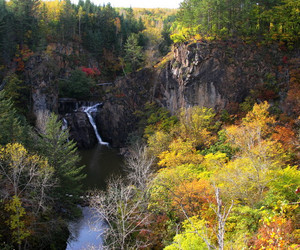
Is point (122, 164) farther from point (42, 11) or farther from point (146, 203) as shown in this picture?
point (42, 11)

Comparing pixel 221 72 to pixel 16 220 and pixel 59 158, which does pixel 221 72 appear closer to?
pixel 59 158

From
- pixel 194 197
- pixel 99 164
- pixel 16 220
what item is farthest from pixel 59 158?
pixel 99 164

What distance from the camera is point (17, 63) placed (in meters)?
46.1

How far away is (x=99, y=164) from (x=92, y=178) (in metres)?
5.07

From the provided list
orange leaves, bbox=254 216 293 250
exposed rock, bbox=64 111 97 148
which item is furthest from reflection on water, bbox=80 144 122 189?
orange leaves, bbox=254 216 293 250

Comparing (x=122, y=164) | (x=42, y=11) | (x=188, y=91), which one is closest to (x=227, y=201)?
(x=122, y=164)

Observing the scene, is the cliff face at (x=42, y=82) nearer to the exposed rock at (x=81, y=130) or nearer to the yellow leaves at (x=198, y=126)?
the exposed rock at (x=81, y=130)

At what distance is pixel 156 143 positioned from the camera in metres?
31.5

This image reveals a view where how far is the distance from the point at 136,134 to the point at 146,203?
22.7 m

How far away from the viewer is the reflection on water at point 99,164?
31153 mm

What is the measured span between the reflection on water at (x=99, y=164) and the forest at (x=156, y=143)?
165cm

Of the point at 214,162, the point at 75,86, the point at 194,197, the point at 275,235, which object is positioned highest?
the point at 75,86

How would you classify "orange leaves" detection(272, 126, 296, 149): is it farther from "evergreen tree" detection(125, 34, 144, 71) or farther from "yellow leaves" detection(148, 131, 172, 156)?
"evergreen tree" detection(125, 34, 144, 71)

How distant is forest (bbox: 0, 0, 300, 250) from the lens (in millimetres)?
14453
